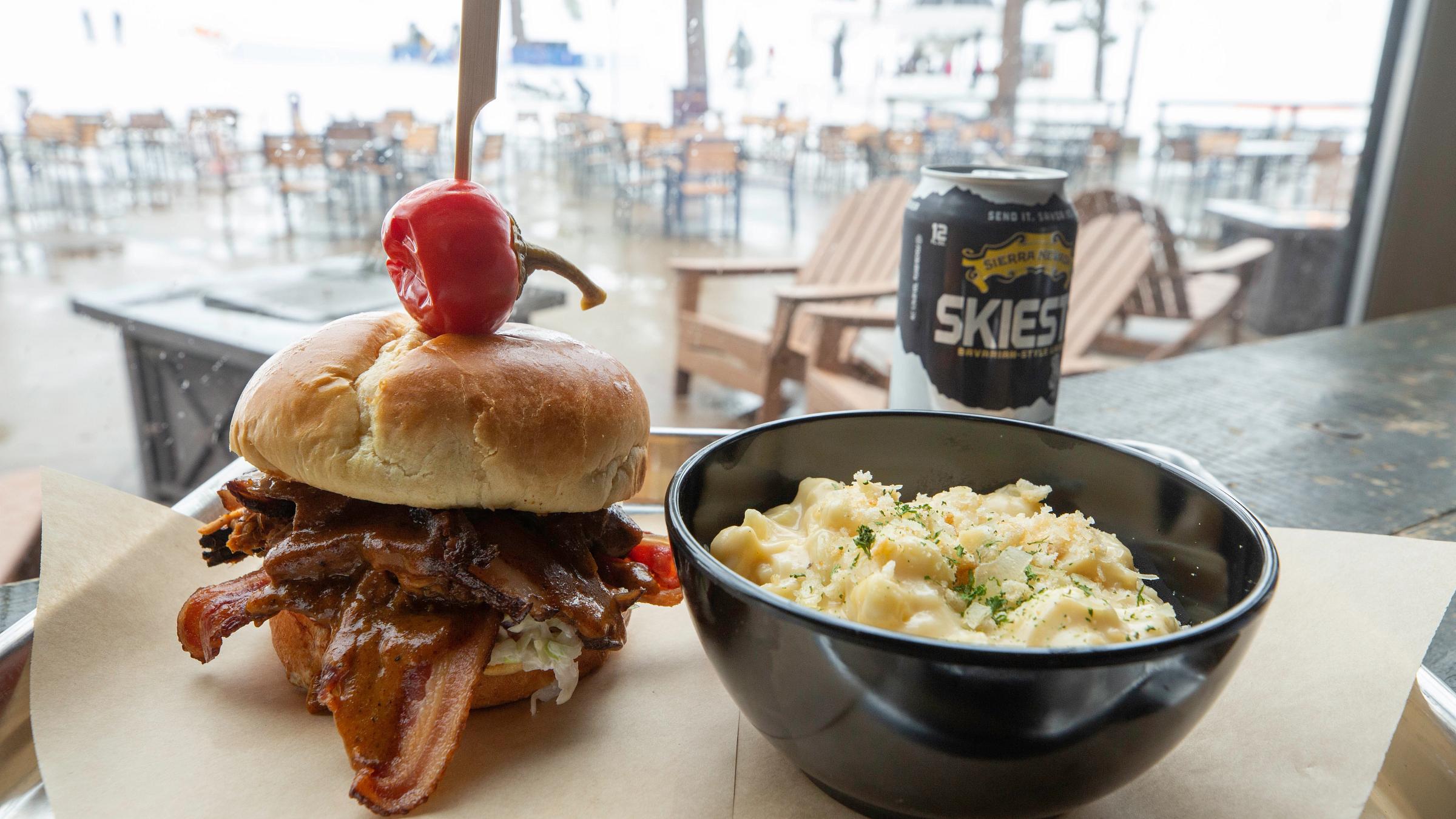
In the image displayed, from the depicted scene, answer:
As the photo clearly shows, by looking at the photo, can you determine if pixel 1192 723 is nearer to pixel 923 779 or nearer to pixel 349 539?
pixel 923 779

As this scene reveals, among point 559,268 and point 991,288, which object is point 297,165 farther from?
point 991,288

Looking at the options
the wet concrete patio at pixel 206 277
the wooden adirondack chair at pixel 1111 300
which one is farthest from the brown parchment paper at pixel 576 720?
the wet concrete patio at pixel 206 277

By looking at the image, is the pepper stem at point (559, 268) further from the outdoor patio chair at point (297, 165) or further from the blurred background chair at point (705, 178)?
the blurred background chair at point (705, 178)

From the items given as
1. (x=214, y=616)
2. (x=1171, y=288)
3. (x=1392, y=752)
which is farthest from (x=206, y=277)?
(x=1171, y=288)

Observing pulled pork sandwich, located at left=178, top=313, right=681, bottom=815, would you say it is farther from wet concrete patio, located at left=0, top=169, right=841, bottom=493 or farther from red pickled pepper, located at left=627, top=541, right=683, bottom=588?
wet concrete patio, located at left=0, top=169, right=841, bottom=493

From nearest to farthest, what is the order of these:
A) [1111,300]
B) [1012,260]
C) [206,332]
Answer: [1012,260] < [206,332] < [1111,300]

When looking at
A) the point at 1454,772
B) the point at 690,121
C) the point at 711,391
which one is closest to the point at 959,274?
the point at 1454,772
